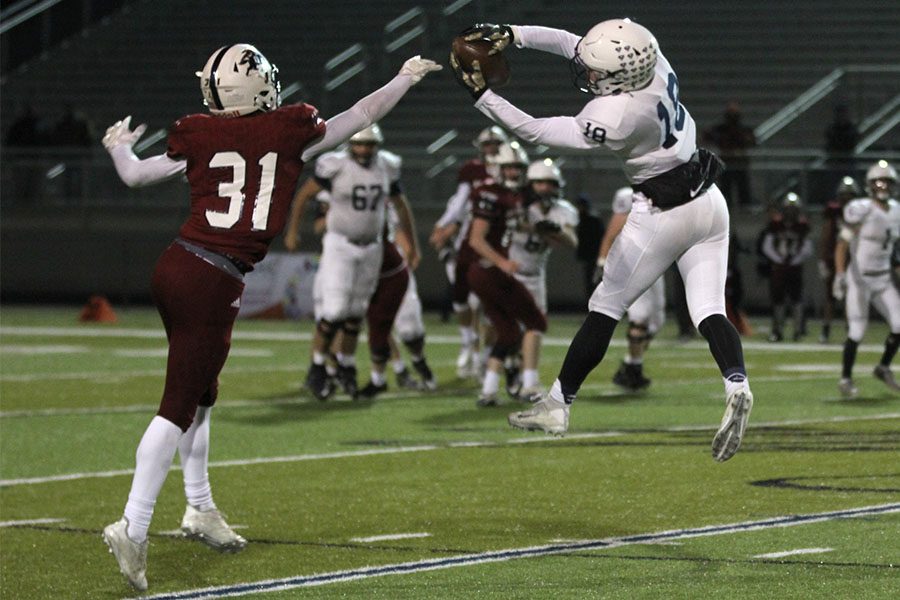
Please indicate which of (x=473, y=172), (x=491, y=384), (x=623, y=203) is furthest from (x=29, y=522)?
(x=473, y=172)

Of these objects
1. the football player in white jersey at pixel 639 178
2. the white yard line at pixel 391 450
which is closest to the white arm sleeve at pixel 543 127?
the football player in white jersey at pixel 639 178

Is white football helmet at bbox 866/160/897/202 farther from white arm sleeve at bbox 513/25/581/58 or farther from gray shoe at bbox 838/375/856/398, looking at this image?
white arm sleeve at bbox 513/25/581/58

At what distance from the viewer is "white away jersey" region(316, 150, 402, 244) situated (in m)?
12.8

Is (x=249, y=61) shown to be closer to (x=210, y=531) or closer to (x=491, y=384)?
(x=210, y=531)

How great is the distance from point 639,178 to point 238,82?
177 centimetres

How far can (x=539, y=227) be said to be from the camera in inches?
499

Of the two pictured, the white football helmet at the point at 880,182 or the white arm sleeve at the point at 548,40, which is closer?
the white arm sleeve at the point at 548,40

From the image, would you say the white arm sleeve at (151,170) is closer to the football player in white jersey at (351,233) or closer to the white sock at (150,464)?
the white sock at (150,464)

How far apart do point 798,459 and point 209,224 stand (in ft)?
13.3

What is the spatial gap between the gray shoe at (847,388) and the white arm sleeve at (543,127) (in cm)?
639

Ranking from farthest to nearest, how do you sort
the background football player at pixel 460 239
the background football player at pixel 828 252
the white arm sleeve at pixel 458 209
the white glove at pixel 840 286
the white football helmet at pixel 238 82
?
1. the background football player at pixel 828 252
2. the white arm sleeve at pixel 458 209
3. the background football player at pixel 460 239
4. the white glove at pixel 840 286
5. the white football helmet at pixel 238 82

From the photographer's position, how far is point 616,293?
7.21 metres

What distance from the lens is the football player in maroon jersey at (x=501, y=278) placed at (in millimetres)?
12383

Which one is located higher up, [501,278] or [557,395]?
[557,395]
